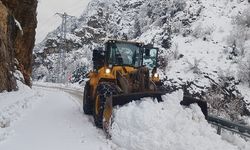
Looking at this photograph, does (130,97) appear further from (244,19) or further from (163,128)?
(244,19)

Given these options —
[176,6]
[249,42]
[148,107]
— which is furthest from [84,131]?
[176,6]

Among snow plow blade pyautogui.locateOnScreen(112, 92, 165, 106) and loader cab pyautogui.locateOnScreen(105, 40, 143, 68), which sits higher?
loader cab pyautogui.locateOnScreen(105, 40, 143, 68)

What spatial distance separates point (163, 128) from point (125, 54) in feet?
18.9

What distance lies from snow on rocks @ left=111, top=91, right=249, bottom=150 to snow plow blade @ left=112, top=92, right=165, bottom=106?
174 mm

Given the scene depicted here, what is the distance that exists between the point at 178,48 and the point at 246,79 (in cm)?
1065

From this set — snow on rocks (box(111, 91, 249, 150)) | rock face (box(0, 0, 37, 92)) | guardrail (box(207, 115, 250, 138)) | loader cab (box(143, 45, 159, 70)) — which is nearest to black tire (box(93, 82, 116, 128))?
snow on rocks (box(111, 91, 249, 150))

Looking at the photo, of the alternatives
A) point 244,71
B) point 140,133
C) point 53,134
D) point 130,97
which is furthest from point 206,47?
point 140,133

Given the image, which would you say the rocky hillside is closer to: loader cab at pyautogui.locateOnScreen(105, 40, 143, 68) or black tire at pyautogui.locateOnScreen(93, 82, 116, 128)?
loader cab at pyautogui.locateOnScreen(105, 40, 143, 68)

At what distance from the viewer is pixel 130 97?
11.7 meters

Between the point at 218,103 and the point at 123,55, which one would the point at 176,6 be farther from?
the point at 123,55

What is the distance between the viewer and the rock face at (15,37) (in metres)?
23.9

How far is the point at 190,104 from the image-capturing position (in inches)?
481

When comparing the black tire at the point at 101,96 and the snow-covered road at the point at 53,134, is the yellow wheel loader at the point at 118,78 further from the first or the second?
the snow-covered road at the point at 53,134

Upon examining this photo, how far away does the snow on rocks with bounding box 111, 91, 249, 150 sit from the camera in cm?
937
